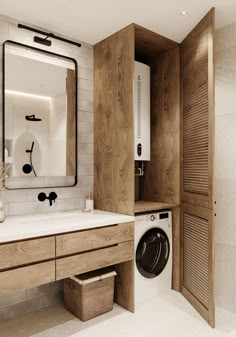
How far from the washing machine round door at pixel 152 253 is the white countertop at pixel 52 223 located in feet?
1.25

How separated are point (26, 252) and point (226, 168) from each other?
6.11 feet

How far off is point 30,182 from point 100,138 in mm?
823

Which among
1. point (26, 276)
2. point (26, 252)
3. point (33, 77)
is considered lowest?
point (26, 276)

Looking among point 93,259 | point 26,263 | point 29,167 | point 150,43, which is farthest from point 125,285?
point 150,43

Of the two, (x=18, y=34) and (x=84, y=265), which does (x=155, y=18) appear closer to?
(x=18, y=34)

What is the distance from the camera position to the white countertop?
1938 mm

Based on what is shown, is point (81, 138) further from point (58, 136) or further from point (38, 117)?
point (38, 117)

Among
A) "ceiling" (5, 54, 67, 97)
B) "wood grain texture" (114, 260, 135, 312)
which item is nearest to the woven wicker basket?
"wood grain texture" (114, 260, 135, 312)

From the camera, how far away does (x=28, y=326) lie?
7.76ft

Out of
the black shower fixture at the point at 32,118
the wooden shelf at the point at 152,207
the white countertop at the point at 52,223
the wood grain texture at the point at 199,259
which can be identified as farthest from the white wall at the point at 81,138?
the wood grain texture at the point at 199,259

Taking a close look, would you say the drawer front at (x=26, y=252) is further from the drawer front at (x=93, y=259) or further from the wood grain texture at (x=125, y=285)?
the wood grain texture at (x=125, y=285)

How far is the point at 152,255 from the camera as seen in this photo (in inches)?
114

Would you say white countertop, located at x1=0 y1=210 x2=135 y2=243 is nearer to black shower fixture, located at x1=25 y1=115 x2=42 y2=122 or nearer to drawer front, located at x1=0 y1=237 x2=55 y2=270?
drawer front, located at x1=0 y1=237 x2=55 y2=270

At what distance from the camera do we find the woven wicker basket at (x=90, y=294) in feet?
7.99
